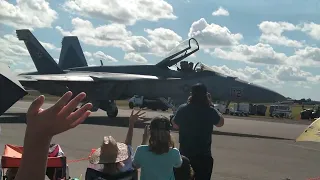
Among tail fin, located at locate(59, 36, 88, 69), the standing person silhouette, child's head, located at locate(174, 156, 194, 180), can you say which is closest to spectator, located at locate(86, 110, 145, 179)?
child's head, located at locate(174, 156, 194, 180)

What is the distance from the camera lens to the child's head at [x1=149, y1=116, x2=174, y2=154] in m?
4.05

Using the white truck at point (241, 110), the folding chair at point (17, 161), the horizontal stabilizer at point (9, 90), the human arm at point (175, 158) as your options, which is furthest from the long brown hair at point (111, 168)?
the white truck at point (241, 110)

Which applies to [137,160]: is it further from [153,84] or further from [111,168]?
[153,84]

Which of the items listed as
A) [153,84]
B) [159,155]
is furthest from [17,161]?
[153,84]

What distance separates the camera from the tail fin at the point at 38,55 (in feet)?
78.8

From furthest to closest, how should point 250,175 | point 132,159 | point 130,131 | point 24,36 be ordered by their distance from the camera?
1. point 24,36
2. point 250,175
3. point 130,131
4. point 132,159

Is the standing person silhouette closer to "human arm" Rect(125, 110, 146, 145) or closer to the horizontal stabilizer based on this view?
"human arm" Rect(125, 110, 146, 145)

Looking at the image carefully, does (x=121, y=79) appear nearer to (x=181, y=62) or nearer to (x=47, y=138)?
(x=181, y=62)

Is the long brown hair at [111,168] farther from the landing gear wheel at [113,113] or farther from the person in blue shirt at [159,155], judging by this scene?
the landing gear wheel at [113,113]

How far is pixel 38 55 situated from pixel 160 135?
22153 millimetres

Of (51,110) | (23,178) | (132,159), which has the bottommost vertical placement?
(132,159)

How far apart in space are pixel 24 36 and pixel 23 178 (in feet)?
80.0

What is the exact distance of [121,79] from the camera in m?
20.1

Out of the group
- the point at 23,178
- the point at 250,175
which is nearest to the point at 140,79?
the point at 250,175
